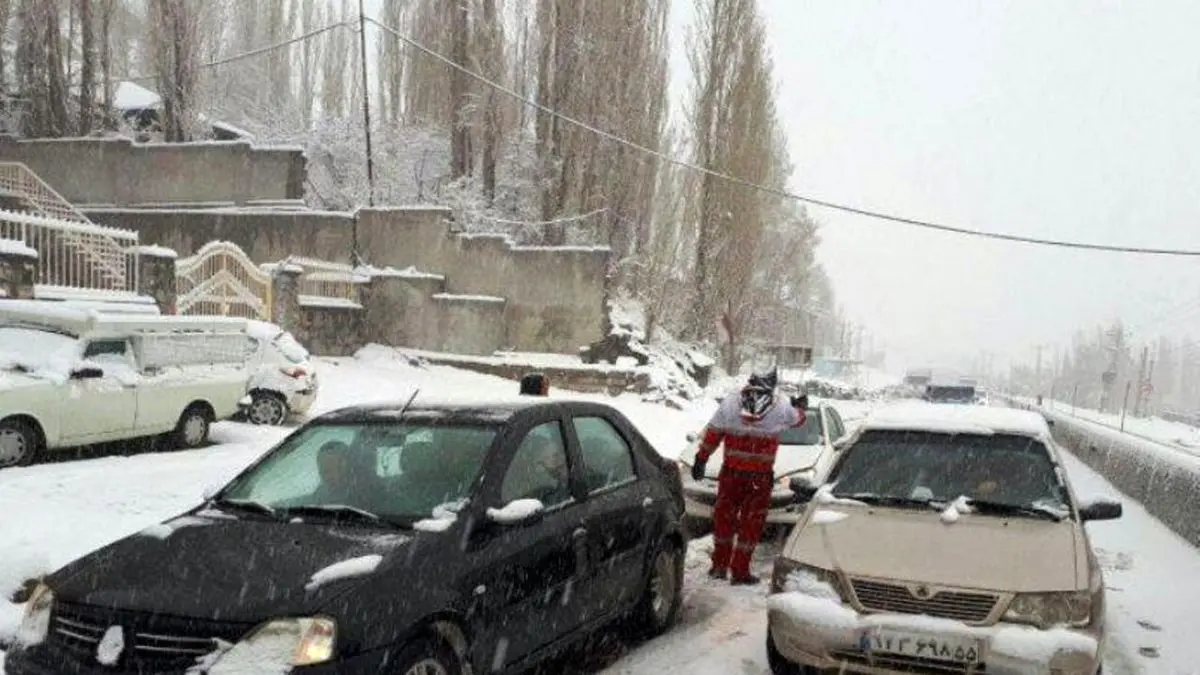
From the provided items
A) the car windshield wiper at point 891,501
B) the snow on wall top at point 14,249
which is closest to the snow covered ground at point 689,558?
the car windshield wiper at point 891,501

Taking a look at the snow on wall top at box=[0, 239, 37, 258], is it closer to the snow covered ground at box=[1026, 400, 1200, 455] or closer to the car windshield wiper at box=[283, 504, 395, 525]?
the car windshield wiper at box=[283, 504, 395, 525]

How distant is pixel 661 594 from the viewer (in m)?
6.05

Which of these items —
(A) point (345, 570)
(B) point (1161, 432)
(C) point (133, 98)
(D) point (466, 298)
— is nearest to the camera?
(A) point (345, 570)

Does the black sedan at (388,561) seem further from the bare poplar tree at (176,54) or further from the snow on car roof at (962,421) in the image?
the bare poplar tree at (176,54)

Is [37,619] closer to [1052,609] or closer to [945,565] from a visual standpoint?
[945,565]

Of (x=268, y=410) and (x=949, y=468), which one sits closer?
(x=949, y=468)

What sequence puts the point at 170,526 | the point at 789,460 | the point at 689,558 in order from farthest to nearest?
the point at 789,460
the point at 689,558
the point at 170,526

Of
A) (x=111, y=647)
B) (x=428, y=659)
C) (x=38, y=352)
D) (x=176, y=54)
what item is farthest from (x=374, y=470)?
(x=176, y=54)

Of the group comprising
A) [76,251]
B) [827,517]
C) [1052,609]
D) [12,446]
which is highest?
[76,251]

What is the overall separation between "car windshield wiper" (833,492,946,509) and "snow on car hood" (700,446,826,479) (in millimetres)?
3596

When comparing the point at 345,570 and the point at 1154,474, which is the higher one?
the point at 345,570

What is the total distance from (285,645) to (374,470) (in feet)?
4.43

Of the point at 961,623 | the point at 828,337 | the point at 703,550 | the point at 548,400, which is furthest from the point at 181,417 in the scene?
the point at 828,337

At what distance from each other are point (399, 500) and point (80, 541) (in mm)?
3592
